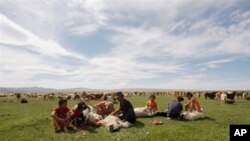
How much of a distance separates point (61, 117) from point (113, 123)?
3519 mm

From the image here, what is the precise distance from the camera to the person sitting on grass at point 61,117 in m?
19.9

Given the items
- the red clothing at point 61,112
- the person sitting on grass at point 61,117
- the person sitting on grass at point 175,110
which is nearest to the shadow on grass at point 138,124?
the person sitting on grass at point 175,110

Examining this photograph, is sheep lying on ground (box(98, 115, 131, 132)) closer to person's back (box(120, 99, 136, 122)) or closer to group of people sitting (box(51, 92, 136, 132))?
group of people sitting (box(51, 92, 136, 132))

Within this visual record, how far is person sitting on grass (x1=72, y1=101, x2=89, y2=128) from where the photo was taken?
68.1ft

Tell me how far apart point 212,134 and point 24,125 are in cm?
1313

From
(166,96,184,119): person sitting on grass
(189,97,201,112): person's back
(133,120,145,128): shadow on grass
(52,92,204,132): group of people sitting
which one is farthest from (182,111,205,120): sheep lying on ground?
(133,120,145,128): shadow on grass

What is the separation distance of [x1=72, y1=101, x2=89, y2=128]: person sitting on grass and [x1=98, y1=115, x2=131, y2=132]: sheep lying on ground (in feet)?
4.45

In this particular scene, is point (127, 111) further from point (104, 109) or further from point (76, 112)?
point (76, 112)

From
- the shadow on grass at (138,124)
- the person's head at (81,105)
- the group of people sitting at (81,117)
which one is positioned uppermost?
the person's head at (81,105)

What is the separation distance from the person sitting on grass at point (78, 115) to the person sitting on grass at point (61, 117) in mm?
471

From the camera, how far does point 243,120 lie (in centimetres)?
2444

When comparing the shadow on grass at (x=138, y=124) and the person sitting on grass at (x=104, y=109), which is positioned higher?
the person sitting on grass at (x=104, y=109)

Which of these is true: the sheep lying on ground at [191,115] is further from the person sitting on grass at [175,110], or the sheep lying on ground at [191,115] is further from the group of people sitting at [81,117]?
the group of people sitting at [81,117]

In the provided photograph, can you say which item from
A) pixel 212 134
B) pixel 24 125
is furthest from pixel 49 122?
pixel 212 134
